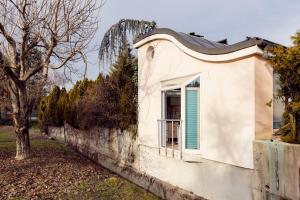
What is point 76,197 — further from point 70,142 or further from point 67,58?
point 70,142

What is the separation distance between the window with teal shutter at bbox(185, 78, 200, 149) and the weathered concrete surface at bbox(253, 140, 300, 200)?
2210 mm

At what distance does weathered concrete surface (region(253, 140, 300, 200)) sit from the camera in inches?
213

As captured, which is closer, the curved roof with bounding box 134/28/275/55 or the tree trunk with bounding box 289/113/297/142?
the tree trunk with bounding box 289/113/297/142

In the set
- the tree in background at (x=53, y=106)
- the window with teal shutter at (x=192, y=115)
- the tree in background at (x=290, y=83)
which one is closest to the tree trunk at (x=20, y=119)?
the window with teal shutter at (x=192, y=115)

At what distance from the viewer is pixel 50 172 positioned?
1052cm

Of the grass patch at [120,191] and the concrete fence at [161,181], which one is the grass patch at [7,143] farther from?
the grass patch at [120,191]

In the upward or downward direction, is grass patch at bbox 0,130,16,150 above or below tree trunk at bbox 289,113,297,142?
below

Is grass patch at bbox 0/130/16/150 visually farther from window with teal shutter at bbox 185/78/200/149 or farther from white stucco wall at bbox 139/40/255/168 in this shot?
window with teal shutter at bbox 185/78/200/149

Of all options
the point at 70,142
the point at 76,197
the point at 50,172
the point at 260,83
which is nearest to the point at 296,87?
the point at 260,83

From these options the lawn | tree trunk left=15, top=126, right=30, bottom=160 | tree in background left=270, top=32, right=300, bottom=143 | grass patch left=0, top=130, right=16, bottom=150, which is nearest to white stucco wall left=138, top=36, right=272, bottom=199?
tree in background left=270, top=32, right=300, bottom=143

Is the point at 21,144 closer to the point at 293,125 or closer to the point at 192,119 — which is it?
the point at 192,119

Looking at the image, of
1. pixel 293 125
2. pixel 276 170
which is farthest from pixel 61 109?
pixel 293 125

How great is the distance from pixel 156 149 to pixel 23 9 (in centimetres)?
676

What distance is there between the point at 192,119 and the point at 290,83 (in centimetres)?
302
